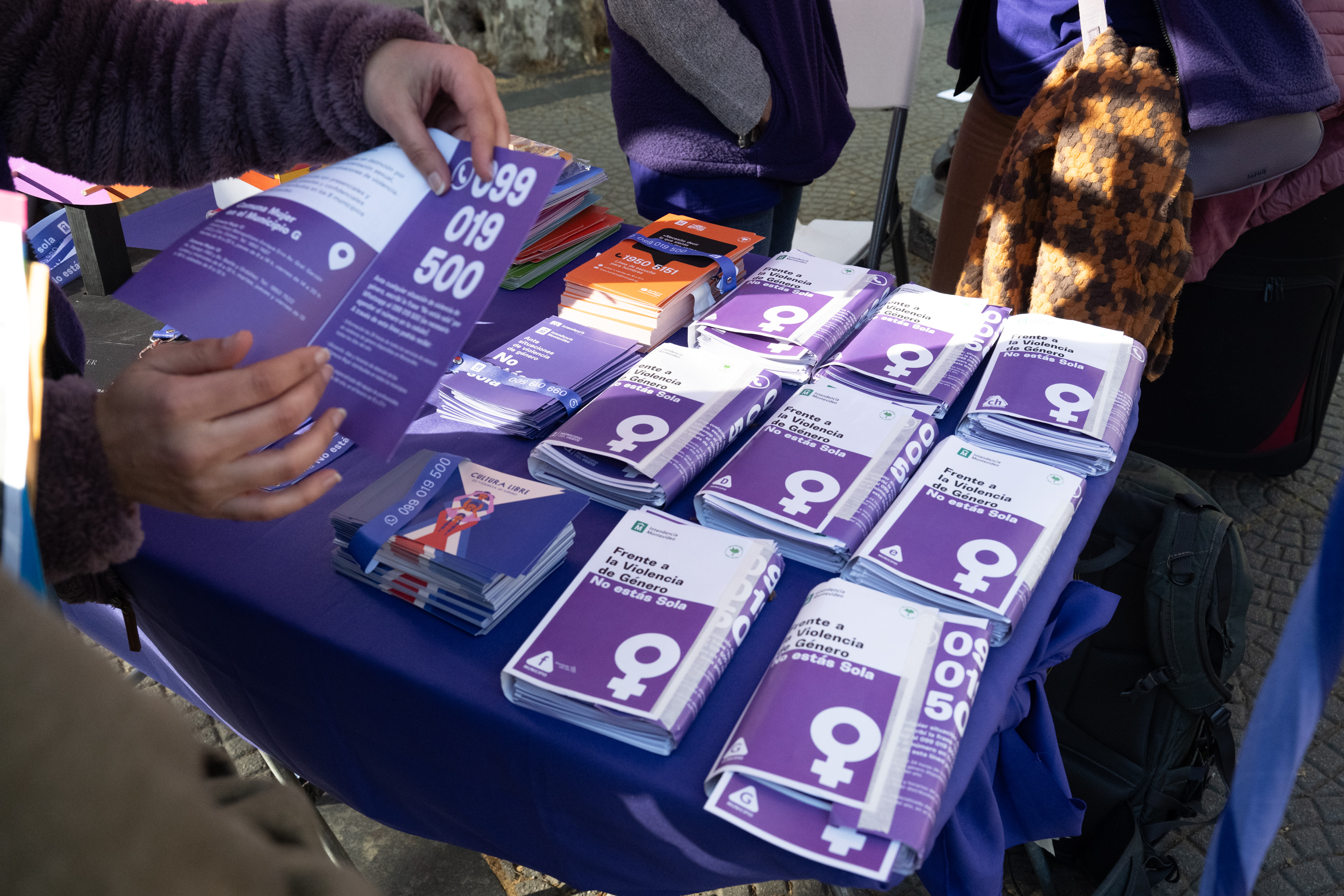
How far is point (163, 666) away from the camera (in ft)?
4.74

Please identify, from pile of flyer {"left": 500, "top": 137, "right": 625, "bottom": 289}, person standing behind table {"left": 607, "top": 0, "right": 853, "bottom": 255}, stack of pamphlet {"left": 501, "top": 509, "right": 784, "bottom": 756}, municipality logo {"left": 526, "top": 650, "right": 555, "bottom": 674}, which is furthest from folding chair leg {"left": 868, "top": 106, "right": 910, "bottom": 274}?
municipality logo {"left": 526, "top": 650, "right": 555, "bottom": 674}

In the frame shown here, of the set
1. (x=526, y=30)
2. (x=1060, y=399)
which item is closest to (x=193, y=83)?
(x=1060, y=399)

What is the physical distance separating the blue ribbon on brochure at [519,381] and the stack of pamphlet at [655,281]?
0.73 ft

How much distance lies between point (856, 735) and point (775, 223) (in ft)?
5.64

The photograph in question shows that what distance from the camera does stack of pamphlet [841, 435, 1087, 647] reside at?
0.99 metres

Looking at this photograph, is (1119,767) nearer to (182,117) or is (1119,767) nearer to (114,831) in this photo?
(114,831)

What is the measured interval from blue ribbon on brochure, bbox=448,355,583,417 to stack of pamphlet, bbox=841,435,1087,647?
51 cm

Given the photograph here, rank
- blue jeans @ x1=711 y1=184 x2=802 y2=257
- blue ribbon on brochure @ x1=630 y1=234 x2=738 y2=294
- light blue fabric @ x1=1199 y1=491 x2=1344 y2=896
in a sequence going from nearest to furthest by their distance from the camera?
light blue fabric @ x1=1199 y1=491 x2=1344 y2=896
blue ribbon on brochure @ x1=630 y1=234 x2=738 y2=294
blue jeans @ x1=711 y1=184 x2=802 y2=257

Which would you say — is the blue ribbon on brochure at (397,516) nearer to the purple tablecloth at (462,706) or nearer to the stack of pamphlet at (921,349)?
the purple tablecloth at (462,706)

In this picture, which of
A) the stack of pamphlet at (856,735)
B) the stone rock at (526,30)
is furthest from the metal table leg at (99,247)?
the stone rock at (526,30)

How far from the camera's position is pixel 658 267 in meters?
1.56

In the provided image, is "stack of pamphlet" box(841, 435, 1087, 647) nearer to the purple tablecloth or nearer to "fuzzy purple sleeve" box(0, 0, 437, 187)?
the purple tablecloth

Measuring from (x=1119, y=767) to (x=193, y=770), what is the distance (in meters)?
1.69

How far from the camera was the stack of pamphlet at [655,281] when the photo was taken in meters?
1.49
